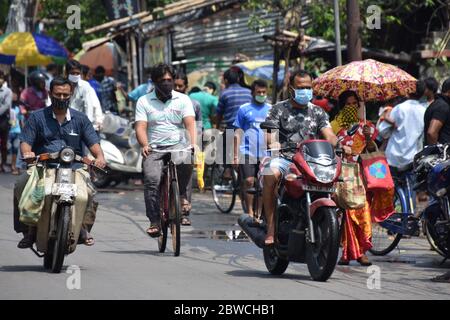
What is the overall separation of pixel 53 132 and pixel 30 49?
17.3 m

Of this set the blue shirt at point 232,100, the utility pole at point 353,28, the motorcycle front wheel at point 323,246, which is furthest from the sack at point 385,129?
the motorcycle front wheel at point 323,246

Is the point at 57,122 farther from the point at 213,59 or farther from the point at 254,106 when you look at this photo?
the point at 213,59

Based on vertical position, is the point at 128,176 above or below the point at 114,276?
below

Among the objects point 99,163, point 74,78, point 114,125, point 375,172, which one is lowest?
point 114,125

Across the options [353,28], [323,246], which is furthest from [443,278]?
[353,28]

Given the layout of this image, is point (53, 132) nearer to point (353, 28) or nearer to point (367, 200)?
point (367, 200)

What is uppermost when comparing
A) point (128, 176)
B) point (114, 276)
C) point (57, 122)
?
point (57, 122)

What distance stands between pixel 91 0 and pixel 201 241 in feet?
61.3

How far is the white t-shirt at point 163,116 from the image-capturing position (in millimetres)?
12781

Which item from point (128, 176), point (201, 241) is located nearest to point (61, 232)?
point (201, 241)

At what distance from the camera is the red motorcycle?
9.73m

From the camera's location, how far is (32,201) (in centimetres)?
1036

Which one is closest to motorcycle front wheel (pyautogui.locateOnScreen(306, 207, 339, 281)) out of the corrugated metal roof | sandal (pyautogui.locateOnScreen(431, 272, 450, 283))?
sandal (pyautogui.locateOnScreen(431, 272, 450, 283))

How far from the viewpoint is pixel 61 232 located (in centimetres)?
1013
